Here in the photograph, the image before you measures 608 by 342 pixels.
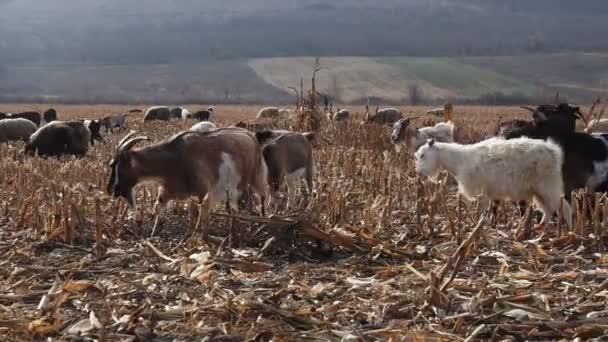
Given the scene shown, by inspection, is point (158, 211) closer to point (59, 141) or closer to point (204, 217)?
point (204, 217)

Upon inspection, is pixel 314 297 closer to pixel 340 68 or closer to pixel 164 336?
pixel 164 336

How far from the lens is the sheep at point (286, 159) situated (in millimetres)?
12961

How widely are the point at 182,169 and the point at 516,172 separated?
13.4 ft

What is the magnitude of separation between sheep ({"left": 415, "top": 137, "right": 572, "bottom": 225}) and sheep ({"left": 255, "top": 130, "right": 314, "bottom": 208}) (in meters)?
2.90

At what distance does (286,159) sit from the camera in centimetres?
1308

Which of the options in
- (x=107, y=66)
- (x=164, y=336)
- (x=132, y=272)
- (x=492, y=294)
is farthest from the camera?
(x=107, y=66)

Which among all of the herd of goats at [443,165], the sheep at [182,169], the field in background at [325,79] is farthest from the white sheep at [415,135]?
the field in background at [325,79]

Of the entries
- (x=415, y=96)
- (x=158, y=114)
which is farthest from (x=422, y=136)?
(x=415, y=96)

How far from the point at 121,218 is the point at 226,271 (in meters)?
2.67

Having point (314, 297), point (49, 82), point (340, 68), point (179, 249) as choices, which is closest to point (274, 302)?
point (314, 297)

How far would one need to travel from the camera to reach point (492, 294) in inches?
261

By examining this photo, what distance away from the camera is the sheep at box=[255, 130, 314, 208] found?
1296 cm

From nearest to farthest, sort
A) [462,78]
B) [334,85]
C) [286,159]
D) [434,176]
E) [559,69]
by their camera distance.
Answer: [434,176]
[286,159]
[334,85]
[462,78]
[559,69]

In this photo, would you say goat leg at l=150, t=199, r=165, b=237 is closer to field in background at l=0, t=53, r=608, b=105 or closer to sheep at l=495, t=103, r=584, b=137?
sheep at l=495, t=103, r=584, b=137
